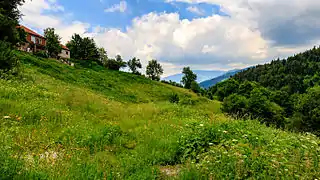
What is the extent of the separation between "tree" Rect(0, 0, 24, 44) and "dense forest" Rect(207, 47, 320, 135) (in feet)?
62.1

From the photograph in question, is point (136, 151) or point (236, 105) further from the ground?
point (136, 151)

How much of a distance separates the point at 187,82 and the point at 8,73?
238 feet

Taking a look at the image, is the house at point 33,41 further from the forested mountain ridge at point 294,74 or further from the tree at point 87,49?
the forested mountain ridge at point 294,74

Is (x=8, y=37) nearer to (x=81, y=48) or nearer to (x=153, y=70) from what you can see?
(x=81, y=48)

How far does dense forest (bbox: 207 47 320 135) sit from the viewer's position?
150 ft

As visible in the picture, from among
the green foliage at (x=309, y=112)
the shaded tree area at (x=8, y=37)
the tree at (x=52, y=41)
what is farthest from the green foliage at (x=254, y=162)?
the tree at (x=52, y=41)

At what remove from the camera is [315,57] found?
575 ft

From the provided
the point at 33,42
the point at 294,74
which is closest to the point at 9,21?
the point at 33,42

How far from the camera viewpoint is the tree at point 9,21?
698 inches

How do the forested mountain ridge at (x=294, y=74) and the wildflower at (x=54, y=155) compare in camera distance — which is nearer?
the wildflower at (x=54, y=155)

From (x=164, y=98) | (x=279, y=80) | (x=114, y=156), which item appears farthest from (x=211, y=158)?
(x=279, y=80)

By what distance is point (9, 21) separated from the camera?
59.2 feet

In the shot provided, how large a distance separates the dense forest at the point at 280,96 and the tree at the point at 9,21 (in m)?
18.9

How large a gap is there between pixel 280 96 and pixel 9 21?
8730cm
